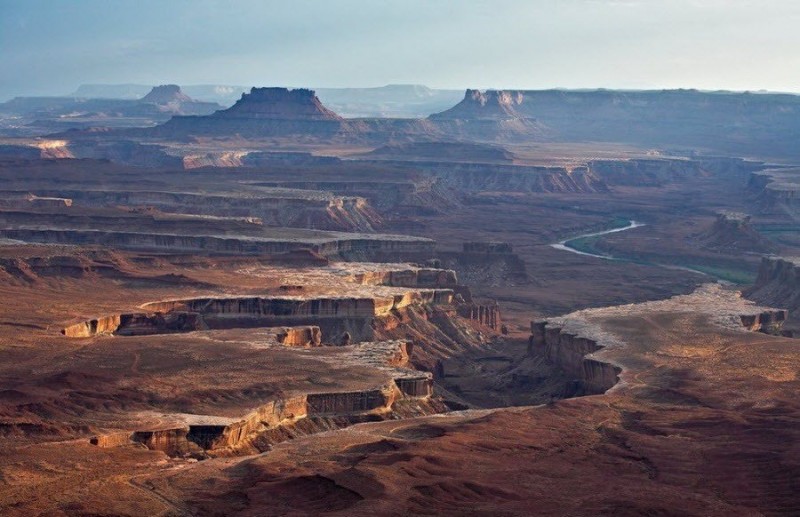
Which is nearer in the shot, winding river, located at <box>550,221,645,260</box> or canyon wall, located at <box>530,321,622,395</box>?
canyon wall, located at <box>530,321,622,395</box>

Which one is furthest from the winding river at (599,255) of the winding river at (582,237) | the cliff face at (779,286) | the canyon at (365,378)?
the cliff face at (779,286)

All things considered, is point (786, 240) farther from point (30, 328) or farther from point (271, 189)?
point (30, 328)

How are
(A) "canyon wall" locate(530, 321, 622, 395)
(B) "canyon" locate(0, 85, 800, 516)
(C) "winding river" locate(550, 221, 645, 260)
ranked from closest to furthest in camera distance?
1. (B) "canyon" locate(0, 85, 800, 516)
2. (A) "canyon wall" locate(530, 321, 622, 395)
3. (C) "winding river" locate(550, 221, 645, 260)

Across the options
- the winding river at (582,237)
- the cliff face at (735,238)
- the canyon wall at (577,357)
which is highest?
the canyon wall at (577,357)

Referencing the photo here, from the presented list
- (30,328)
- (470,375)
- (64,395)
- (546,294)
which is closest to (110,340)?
(30,328)

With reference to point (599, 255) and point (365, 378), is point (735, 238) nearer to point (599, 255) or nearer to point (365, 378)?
point (599, 255)

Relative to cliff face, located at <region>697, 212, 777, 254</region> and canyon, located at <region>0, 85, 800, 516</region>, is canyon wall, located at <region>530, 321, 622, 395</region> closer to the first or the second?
canyon, located at <region>0, 85, 800, 516</region>

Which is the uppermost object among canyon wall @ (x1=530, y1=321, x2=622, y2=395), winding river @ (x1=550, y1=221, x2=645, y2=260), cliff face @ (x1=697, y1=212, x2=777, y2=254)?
canyon wall @ (x1=530, y1=321, x2=622, y2=395)

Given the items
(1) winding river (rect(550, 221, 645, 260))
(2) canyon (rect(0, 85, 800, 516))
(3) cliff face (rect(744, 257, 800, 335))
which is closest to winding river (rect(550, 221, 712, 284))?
(1) winding river (rect(550, 221, 645, 260))

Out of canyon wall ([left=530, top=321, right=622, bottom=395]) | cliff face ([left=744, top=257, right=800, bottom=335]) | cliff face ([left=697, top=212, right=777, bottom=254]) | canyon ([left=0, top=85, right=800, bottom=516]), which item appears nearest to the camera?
canyon ([left=0, top=85, right=800, bottom=516])

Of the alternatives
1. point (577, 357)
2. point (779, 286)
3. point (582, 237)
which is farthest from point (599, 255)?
point (577, 357)

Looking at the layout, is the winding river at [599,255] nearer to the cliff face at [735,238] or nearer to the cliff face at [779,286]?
the cliff face at [735,238]
